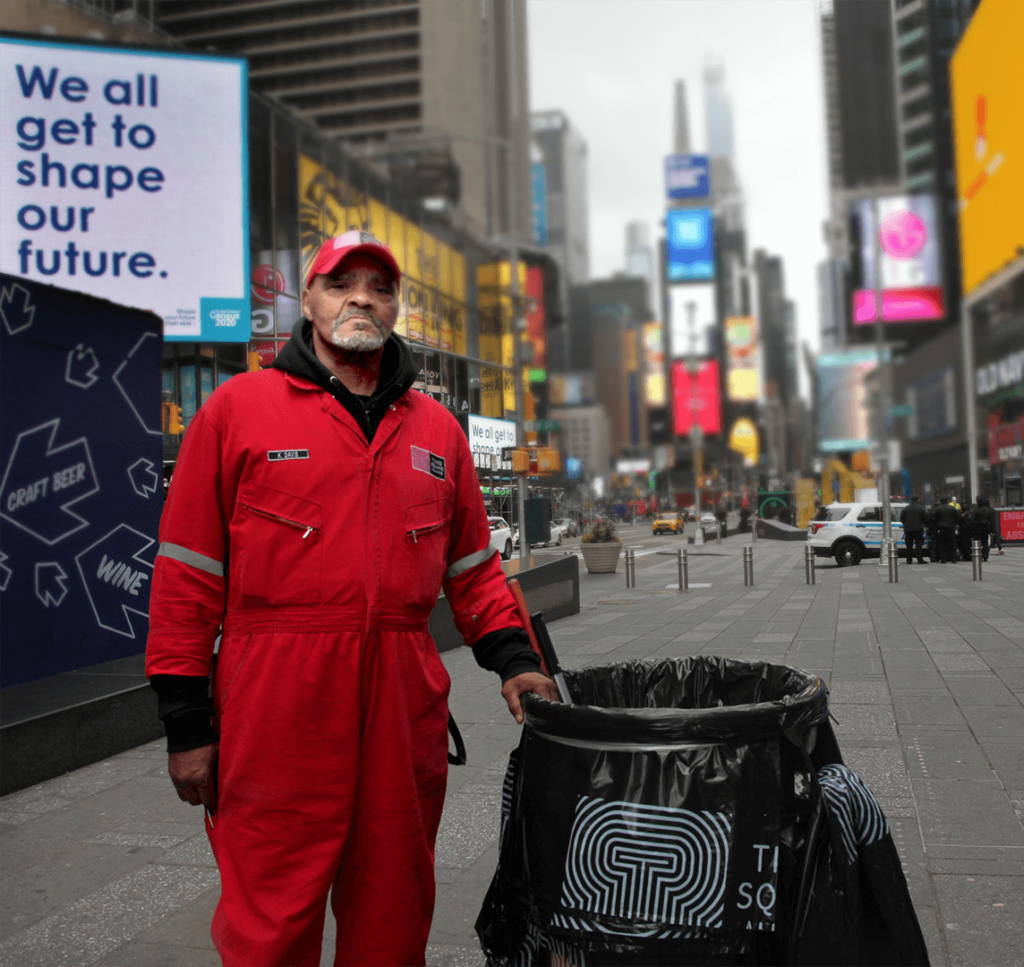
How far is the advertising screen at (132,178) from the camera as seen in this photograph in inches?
475

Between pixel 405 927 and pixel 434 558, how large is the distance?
0.80m

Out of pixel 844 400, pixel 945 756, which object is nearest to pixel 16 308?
pixel 945 756

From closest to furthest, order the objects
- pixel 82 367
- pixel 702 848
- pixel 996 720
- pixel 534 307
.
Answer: pixel 702 848, pixel 996 720, pixel 82 367, pixel 534 307

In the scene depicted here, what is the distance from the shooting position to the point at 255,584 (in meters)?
1.89

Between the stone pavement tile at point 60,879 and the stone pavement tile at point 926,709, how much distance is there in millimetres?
4234

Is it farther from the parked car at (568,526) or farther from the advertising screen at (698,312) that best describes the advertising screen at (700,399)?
the parked car at (568,526)

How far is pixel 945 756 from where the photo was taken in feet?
15.3

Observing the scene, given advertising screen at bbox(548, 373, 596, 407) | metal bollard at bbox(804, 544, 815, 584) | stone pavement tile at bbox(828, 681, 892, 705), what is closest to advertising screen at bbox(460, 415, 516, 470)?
stone pavement tile at bbox(828, 681, 892, 705)

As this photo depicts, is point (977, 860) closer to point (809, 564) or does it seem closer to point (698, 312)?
point (809, 564)

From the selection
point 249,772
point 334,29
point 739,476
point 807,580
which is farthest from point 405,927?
point 739,476

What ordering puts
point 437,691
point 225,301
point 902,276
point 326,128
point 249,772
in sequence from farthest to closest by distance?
point 225,301
point 326,128
point 902,276
point 437,691
point 249,772

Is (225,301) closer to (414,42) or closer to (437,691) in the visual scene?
(414,42)

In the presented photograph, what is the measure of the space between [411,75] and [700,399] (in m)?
102

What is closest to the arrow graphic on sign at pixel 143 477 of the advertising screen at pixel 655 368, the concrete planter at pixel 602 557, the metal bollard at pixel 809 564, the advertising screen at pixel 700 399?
the concrete planter at pixel 602 557
